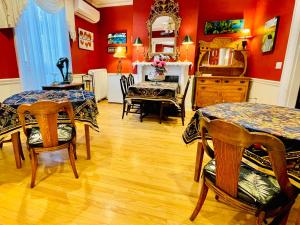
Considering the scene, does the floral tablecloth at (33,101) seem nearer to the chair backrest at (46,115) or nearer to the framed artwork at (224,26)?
the chair backrest at (46,115)

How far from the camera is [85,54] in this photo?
5031mm

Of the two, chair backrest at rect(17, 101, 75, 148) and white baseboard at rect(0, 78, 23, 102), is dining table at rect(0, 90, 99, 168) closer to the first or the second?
chair backrest at rect(17, 101, 75, 148)

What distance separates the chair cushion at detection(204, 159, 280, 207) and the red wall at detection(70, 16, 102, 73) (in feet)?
14.9

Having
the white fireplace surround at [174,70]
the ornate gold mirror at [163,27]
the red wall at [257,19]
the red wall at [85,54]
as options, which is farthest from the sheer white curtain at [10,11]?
the red wall at [257,19]

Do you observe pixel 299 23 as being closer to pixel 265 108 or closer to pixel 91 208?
pixel 265 108

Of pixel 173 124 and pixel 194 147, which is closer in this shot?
pixel 194 147

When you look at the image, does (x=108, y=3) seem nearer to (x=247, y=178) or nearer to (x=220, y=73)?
(x=220, y=73)

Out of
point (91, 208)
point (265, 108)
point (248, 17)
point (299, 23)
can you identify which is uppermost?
point (248, 17)

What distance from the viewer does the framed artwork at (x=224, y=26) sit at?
4294 millimetres

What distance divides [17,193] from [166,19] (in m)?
4.64

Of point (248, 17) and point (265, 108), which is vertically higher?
point (248, 17)

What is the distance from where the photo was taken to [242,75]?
432 cm

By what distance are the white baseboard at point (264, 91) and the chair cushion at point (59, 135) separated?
3310 mm

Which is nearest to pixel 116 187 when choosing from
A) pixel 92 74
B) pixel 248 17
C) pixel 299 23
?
pixel 299 23
